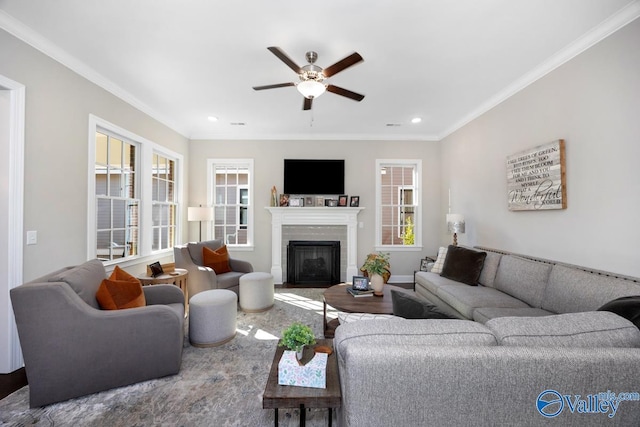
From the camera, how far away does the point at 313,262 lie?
530 cm

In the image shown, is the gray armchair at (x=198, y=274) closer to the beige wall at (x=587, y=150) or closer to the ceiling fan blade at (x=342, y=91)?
the ceiling fan blade at (x=342, y=91)

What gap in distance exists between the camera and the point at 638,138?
2.08 metres

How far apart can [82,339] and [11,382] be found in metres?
0.95

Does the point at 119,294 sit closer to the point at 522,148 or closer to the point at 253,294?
the point at 253,294

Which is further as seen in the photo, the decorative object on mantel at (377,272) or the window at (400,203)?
the window at (400,203)

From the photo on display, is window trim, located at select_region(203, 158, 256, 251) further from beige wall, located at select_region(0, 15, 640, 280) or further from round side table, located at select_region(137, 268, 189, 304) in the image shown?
round side table, located at select_region(137, 268, 189, 304)

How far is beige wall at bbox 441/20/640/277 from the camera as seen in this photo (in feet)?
7.05

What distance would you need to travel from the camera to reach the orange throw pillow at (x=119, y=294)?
2.15 meters

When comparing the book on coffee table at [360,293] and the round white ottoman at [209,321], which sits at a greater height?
the book on coffee table at [360,293]

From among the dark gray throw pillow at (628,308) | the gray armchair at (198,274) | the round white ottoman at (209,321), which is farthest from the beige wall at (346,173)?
the dark gray throw pillow at (628,308)

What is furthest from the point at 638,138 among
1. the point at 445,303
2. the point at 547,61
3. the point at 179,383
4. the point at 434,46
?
the point at 179,383

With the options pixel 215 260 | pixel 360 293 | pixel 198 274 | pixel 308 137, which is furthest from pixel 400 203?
pixel 198 274

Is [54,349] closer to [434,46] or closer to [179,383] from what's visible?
[179,383]

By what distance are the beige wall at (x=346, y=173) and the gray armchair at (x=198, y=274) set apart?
1.23 meters
